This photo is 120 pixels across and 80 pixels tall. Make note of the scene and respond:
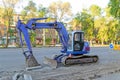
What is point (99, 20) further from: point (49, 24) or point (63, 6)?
point (49, 24)

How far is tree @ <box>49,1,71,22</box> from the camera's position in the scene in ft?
255

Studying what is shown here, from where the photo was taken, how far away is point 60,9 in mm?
78250

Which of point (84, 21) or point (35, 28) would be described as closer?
point (35, 28)

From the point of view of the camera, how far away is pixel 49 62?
18.0 m

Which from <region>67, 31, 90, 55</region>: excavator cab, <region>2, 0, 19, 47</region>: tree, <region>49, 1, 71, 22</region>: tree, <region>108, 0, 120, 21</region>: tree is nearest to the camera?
Answer: <region>67, 31, 90, 55</region>: excavator cab

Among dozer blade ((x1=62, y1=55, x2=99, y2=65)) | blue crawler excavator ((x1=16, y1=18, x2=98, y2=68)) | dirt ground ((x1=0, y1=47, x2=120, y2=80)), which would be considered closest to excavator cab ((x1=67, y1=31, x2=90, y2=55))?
blue crawler excavator ((x1=16, y1=18, x2=98, y2=68))

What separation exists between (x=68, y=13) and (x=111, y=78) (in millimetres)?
67380

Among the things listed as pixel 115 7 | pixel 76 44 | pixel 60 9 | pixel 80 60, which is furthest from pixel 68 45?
pixel 60 9

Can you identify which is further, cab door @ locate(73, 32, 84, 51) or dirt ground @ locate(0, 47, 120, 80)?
cab door @ locate(73, 32, 84, 51)

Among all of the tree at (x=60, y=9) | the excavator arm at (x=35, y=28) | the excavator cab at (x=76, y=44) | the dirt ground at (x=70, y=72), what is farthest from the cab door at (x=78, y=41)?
the tree at (x=60, y=9)

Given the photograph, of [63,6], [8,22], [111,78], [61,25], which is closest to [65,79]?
[111,78]

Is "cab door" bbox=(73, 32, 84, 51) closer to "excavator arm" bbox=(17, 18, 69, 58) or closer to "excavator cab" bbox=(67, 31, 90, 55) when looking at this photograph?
"excavator cab" bbox=(67, 31, 90, 55)

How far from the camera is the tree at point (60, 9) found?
7762 cm

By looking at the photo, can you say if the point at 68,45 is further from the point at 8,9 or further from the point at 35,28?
the point at 8,9
